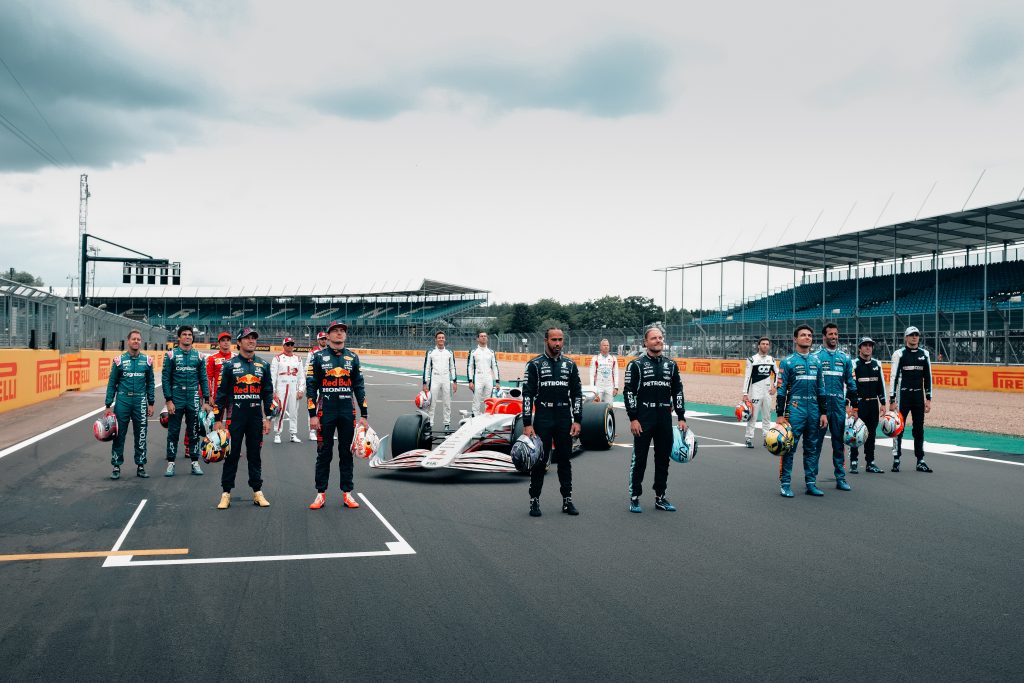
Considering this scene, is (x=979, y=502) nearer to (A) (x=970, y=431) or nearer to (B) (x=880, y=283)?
(A) (x=970, y=431)

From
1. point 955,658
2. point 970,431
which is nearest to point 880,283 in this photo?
point 970,431

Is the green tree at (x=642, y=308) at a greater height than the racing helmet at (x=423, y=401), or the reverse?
the green tree at (x=642, y=308)

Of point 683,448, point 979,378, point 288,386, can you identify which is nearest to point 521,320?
point 979,378

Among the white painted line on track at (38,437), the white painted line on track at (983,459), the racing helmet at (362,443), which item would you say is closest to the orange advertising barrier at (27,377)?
the white painted line on track at (38,437)

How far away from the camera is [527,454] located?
712 centimetres

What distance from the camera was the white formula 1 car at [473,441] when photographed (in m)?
9.02

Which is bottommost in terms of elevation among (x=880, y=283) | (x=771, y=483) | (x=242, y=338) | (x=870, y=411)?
(x=771, y=483)

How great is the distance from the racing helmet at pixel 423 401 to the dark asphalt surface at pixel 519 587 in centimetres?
402

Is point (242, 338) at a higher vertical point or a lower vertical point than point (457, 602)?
higher

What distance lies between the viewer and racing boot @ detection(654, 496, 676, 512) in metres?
7.45

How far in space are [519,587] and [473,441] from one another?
4.91m

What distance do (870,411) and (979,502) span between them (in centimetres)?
259

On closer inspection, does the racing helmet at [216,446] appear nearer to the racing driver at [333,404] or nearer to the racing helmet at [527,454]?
the racing driver at [333,404]

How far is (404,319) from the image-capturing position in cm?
8588
